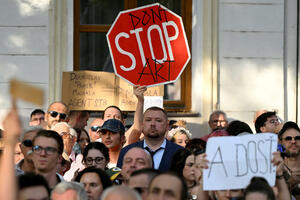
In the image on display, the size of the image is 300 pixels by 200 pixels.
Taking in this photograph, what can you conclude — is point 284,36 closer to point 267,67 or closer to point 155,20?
point 267,67

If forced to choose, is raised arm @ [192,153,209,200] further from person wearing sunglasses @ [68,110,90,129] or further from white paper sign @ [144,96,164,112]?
person wearing sunglasses @ [68,110,90,129]

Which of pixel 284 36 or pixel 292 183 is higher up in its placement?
pixel 284 36

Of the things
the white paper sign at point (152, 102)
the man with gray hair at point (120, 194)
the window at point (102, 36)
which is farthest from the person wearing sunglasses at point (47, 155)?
the window at point (102, 36)

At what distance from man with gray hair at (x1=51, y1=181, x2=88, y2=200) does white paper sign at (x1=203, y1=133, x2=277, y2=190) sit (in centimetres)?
94

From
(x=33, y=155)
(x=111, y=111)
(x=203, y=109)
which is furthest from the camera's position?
(x=203, y=109)

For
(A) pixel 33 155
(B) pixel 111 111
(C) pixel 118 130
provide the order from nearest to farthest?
(A) pixel 33 155 < (C) pixel 118 130 < (B) pixel 111 111

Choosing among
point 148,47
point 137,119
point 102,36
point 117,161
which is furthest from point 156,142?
point 102,36

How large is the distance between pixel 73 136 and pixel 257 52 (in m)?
3.94

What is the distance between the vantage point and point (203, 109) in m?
13.0

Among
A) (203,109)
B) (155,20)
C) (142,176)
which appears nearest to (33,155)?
(142,176)

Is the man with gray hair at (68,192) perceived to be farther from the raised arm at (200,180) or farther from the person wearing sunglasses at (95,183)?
the raised arm at (200,180)

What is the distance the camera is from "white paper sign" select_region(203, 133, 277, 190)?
747 centimetres

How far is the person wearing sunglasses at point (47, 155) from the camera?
813cm

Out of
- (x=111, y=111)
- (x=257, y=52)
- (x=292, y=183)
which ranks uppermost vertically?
(x=257, y=52)
